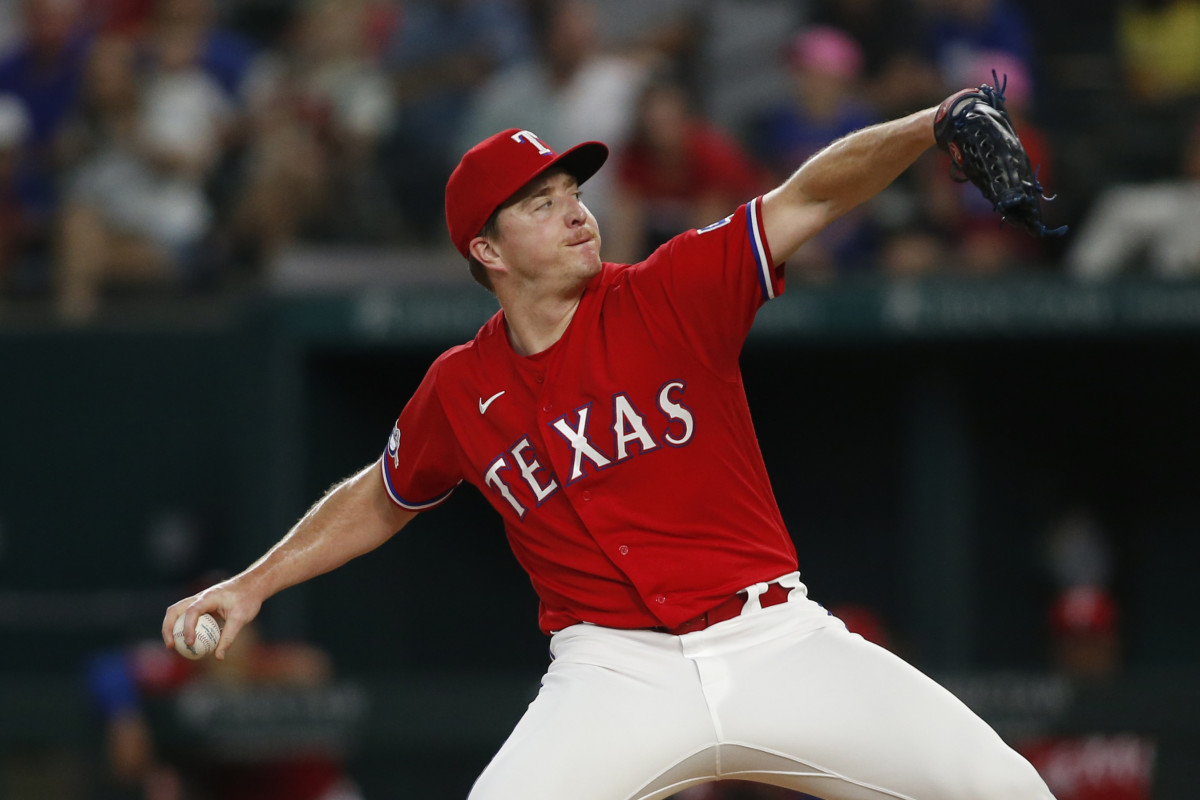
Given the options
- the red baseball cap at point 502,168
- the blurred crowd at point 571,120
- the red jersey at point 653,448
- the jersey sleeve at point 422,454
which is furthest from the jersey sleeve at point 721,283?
the blurred crowd at point 571,120

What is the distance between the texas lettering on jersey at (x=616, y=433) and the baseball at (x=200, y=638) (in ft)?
2.39

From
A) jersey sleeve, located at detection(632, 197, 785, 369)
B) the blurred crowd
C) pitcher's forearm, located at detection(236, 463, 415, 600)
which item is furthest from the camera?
the blurred crowd

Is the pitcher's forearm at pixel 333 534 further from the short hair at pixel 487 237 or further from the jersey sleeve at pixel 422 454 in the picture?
the short hair at pixel 487 237

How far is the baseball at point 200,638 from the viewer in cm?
360

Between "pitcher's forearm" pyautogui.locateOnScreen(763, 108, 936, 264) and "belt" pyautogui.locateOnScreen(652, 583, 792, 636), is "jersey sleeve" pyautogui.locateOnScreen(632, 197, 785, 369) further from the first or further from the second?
"belt" pyautogui.locateOnScreen(652, 583, 792, 636)

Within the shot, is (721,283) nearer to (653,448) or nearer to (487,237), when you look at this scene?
(653,448)

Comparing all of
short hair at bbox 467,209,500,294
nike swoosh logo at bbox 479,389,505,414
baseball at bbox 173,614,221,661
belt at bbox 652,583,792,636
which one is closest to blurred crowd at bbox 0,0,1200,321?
short hair at bbox 467,209,500,294

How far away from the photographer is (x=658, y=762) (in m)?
3.38

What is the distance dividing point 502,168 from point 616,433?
0.62m

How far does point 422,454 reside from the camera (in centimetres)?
388

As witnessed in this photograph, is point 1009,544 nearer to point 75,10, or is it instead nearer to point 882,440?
point 882,440

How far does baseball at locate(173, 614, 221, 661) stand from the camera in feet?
11.8

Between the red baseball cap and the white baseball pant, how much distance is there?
95cm

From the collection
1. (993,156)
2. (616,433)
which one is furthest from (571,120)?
(993,156)
